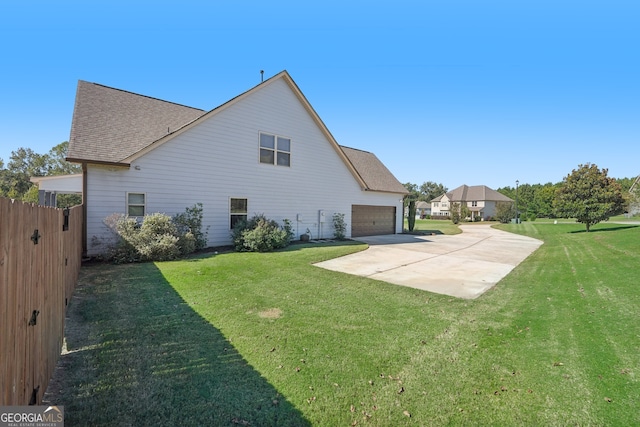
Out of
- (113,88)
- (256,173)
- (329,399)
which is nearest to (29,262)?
(329,399)

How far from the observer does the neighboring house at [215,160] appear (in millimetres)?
10164

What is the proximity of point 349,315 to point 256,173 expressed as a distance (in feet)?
33.0

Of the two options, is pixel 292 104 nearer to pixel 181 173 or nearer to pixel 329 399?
pixel 181 173

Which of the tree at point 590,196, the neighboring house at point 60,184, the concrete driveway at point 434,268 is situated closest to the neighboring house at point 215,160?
the neighboring house at point 60,184

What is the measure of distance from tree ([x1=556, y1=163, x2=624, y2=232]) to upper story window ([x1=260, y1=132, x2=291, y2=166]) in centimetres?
2283

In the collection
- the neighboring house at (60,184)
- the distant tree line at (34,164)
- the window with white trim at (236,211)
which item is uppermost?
the distant tree line at (34,164)

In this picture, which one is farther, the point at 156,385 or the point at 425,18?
the point at 425,18

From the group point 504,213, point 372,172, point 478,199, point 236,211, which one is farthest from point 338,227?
point 478,199

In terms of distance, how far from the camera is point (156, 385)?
2.97 metres

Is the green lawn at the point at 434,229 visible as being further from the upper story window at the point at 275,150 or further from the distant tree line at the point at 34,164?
the distant tree line at the point at 34,164

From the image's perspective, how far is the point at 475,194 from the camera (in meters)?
58.6

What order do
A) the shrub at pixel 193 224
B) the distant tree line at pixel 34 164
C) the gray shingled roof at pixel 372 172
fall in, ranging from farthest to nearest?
the distant tree line at pixel 34 164 → the gray shingled roof at pixel 372 172 → the shrub at pixel 193 224

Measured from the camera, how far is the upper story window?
14.0 metres

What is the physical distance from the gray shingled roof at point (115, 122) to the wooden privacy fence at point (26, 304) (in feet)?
27.1
